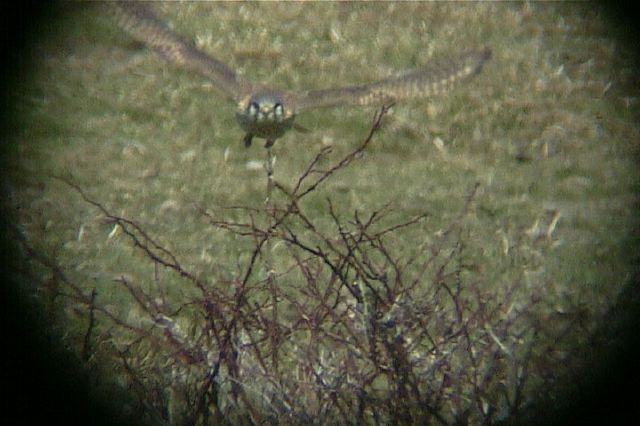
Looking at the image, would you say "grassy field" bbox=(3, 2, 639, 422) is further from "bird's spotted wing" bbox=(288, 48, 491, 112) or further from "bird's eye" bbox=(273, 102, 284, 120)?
"bird's spotted wing" bbox=(288, 48, 491, 112)

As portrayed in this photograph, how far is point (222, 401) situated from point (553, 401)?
1.01 metres

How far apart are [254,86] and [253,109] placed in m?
0.31

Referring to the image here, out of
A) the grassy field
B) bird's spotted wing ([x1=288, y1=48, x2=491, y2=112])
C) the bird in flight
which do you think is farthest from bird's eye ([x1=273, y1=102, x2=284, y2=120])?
the grassy field

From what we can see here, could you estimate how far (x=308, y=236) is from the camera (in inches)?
242

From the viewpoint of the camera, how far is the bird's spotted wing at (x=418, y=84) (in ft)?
16.4

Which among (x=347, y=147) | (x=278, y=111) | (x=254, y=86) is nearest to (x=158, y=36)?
(x=254, y=86)

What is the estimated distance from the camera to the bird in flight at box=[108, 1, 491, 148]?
5.21 metres

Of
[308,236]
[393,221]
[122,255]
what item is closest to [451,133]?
[393,221]

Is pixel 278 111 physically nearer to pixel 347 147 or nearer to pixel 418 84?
pixel 418 84

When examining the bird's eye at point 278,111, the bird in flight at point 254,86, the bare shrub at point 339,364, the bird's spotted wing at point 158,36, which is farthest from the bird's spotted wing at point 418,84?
the bare shrub at point 339,364

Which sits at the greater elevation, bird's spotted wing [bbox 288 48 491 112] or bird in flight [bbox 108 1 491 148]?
bird in flight [bbox 108 1 491 148]

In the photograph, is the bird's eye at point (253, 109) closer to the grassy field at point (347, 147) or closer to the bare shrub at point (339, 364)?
the grassy field at point (347, 147)

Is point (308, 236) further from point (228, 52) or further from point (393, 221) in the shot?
point (228, 52)

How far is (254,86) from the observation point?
5.89 metres
